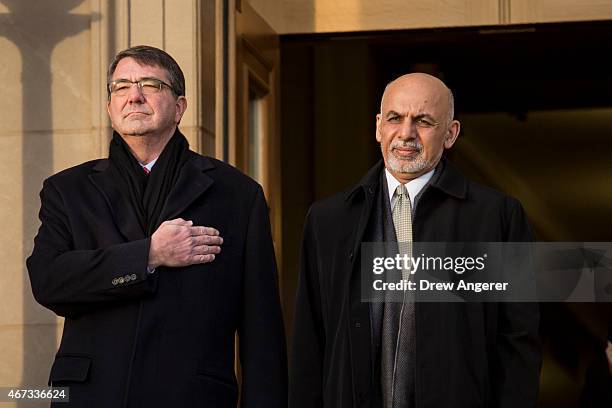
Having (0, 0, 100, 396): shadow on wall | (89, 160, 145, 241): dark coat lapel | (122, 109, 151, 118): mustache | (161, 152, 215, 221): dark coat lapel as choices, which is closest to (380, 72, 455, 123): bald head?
(161, 152, 215, 221): dark coat lapel

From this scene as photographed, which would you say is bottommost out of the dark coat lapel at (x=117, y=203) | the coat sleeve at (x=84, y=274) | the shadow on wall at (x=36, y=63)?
the coat sleeve at (x=84, y=274)

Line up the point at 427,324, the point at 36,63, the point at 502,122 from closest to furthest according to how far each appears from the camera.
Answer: the point at 427,324, the point at 36,63, the point at 502,122

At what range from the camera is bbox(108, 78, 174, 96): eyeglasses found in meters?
4.59

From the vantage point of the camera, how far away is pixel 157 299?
445 centimetres

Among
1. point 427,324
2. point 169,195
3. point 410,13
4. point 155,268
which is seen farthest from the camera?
point 410,13

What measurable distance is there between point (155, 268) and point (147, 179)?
1.00 feet

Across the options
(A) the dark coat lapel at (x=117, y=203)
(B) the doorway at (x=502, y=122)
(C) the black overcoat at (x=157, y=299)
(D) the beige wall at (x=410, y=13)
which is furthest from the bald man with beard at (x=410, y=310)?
(B) the doorway at (x=502, y=122)

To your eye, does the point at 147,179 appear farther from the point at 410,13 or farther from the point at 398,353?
the point at 410,13

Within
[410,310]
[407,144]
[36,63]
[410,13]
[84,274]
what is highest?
[410,13]

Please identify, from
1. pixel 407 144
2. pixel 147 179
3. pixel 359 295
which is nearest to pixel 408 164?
pixel 407 144

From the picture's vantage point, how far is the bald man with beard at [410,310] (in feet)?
14.2

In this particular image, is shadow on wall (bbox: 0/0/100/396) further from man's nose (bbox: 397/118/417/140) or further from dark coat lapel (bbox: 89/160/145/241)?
man's nose (bbox: 397/118/417/140)

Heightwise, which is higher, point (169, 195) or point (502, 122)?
point (502, 122)

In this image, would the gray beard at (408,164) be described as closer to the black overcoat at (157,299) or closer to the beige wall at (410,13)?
the black overcoat at (157,299)
